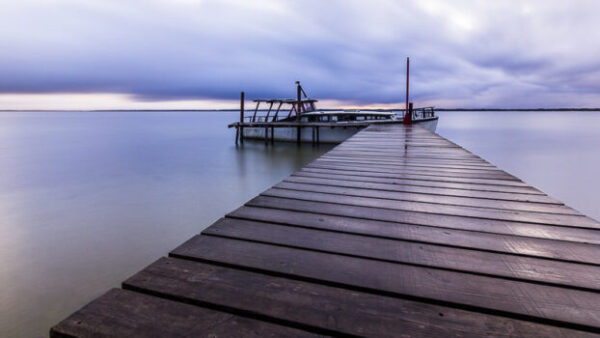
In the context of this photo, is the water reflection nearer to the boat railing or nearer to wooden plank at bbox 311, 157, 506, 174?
wooden plank at bbox 311, 157, 506, 174

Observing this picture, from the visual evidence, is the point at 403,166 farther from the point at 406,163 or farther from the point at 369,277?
the point at 369,277

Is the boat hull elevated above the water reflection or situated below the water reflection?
above

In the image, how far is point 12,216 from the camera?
307 inches

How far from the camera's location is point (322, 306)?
1.13 metres

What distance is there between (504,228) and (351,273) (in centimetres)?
113

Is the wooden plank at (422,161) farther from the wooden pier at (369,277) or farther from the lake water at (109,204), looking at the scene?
the lake water at (109,204)

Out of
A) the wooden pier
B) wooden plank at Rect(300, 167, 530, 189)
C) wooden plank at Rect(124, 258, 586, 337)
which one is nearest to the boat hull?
wooden plank at Rect(300, 167, 530, 189)

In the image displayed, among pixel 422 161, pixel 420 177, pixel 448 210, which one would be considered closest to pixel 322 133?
pixel 422 161

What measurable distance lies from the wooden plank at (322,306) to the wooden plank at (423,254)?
0.33 m

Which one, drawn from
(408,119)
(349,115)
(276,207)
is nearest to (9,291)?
(276,207)

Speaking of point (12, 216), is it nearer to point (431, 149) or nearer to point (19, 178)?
point (19, 178)

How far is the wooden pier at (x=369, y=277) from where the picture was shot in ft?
3.43

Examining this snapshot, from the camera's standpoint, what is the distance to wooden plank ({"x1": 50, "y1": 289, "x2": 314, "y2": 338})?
100 centimetres

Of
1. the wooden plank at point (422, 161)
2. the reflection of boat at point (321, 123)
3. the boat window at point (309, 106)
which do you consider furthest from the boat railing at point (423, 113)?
the wooden plank at point (422, 161)
